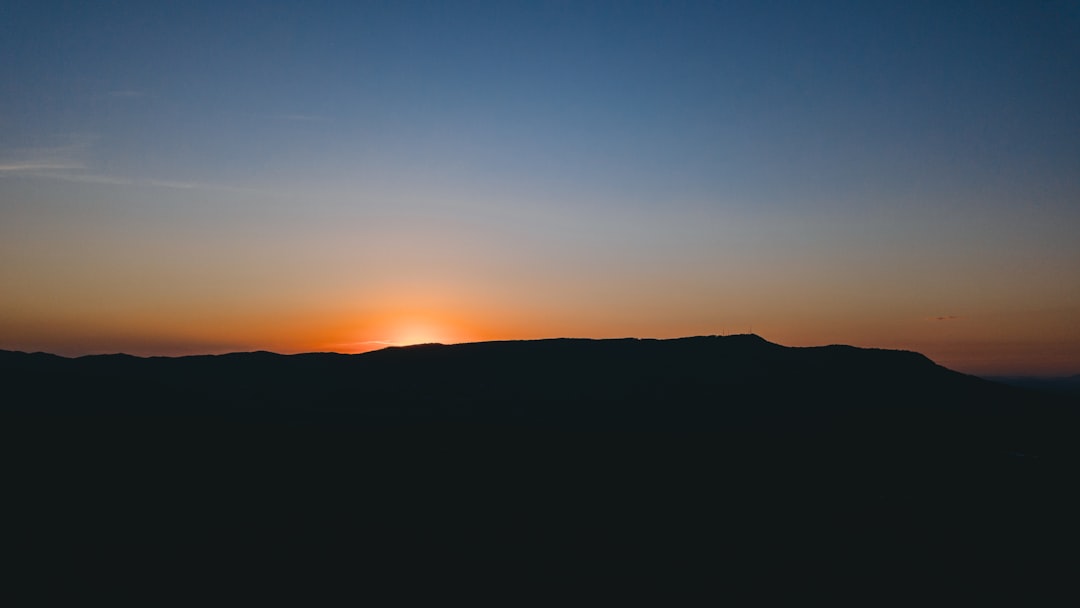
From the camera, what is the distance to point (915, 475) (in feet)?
106

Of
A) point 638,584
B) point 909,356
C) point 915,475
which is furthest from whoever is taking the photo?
point 909,356

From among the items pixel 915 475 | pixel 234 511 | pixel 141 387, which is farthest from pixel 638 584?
pixel 141 387

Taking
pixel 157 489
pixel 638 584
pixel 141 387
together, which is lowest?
pixel 638 584

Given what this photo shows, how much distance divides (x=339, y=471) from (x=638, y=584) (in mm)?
15292

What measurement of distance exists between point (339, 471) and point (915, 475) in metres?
28.3

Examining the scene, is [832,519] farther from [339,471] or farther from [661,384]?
[661,384]

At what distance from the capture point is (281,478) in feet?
87.6

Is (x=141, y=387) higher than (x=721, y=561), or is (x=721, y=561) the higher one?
(x=141, y=387)

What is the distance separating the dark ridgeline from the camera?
19.8 meters

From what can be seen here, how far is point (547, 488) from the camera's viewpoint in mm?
27188

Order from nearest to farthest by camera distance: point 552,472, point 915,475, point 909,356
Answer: point 552,472
point 915,475
point 909,356

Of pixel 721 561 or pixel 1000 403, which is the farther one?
pixel 1000 403

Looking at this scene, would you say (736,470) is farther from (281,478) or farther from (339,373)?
(339,373)

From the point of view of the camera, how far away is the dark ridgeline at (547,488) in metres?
19.8
